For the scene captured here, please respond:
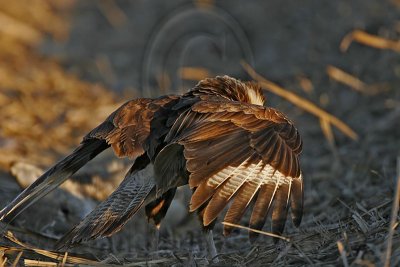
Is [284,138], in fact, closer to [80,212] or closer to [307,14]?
[80,212]

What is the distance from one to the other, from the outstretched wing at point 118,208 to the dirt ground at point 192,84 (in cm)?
18

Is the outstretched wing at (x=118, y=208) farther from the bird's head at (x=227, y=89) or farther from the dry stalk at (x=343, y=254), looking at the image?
the dry stalk at (x=343, y=254)

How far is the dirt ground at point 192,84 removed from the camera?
184 inches

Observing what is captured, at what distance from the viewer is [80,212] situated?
229 inches

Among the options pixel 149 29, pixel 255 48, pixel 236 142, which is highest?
pixel 149 29

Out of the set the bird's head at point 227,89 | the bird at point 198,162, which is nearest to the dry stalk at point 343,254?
the bird at point 198,162

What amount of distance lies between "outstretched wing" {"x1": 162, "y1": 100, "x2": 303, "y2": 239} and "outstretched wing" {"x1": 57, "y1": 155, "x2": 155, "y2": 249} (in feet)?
1.38

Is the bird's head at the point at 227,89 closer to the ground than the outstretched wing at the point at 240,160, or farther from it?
farther from it

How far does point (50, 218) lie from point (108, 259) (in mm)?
1460

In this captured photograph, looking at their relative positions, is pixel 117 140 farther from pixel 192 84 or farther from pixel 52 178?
pixel 192 84

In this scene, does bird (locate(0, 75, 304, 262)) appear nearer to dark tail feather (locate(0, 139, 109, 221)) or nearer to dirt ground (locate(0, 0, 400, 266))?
dark tail feather (locate(0, 139, 109, 221))

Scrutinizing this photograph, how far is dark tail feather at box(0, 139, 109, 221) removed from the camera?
184 inches

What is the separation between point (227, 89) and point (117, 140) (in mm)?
1006

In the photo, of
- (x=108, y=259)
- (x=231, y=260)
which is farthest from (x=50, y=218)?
(x=231, y=260)
